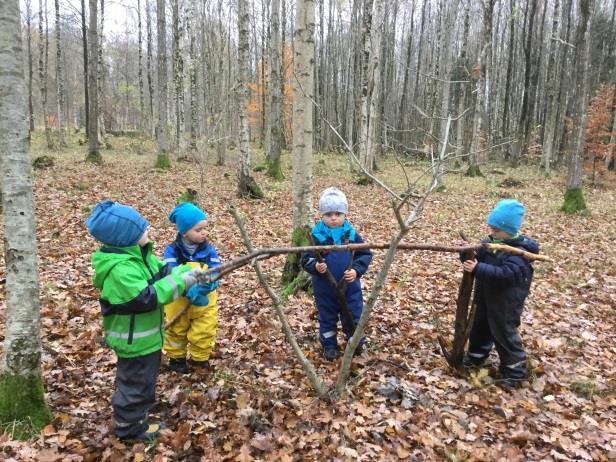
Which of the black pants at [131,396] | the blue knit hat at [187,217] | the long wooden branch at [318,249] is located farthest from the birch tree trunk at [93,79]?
the black pants at [131,396]

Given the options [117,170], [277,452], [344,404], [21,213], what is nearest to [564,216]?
[344,404]

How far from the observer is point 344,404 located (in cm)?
386

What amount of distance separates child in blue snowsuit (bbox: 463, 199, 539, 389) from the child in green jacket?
2777mm

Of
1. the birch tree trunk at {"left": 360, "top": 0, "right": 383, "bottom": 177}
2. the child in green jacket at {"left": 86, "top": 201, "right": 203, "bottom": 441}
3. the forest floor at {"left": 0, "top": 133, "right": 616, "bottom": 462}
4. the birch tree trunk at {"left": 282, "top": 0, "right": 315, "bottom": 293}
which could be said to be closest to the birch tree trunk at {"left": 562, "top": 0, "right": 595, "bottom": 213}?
the forest floor at {"left": 0, "top": 133, "right": 616, "bottom": 462}

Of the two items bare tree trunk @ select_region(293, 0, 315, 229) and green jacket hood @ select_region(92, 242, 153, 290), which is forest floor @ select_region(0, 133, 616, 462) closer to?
green jacket hood @ select_region(92, 242, 153, 290)

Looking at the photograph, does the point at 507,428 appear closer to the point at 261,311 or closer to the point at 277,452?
the point at 277,452

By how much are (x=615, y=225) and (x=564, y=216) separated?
4.19 feet

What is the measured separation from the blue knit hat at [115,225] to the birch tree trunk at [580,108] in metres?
13.2

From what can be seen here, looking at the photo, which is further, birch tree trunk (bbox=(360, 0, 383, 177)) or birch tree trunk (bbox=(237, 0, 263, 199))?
birch tree trunk (bbox=(360, 0, 383, 177))

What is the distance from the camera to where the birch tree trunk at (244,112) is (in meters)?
12.8

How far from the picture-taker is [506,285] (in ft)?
13.5

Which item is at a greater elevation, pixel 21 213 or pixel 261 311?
pixel 21 213

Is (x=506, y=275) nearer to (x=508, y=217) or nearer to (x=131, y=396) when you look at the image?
(x=508, y=217)

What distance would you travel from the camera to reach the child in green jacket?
10.1ft
